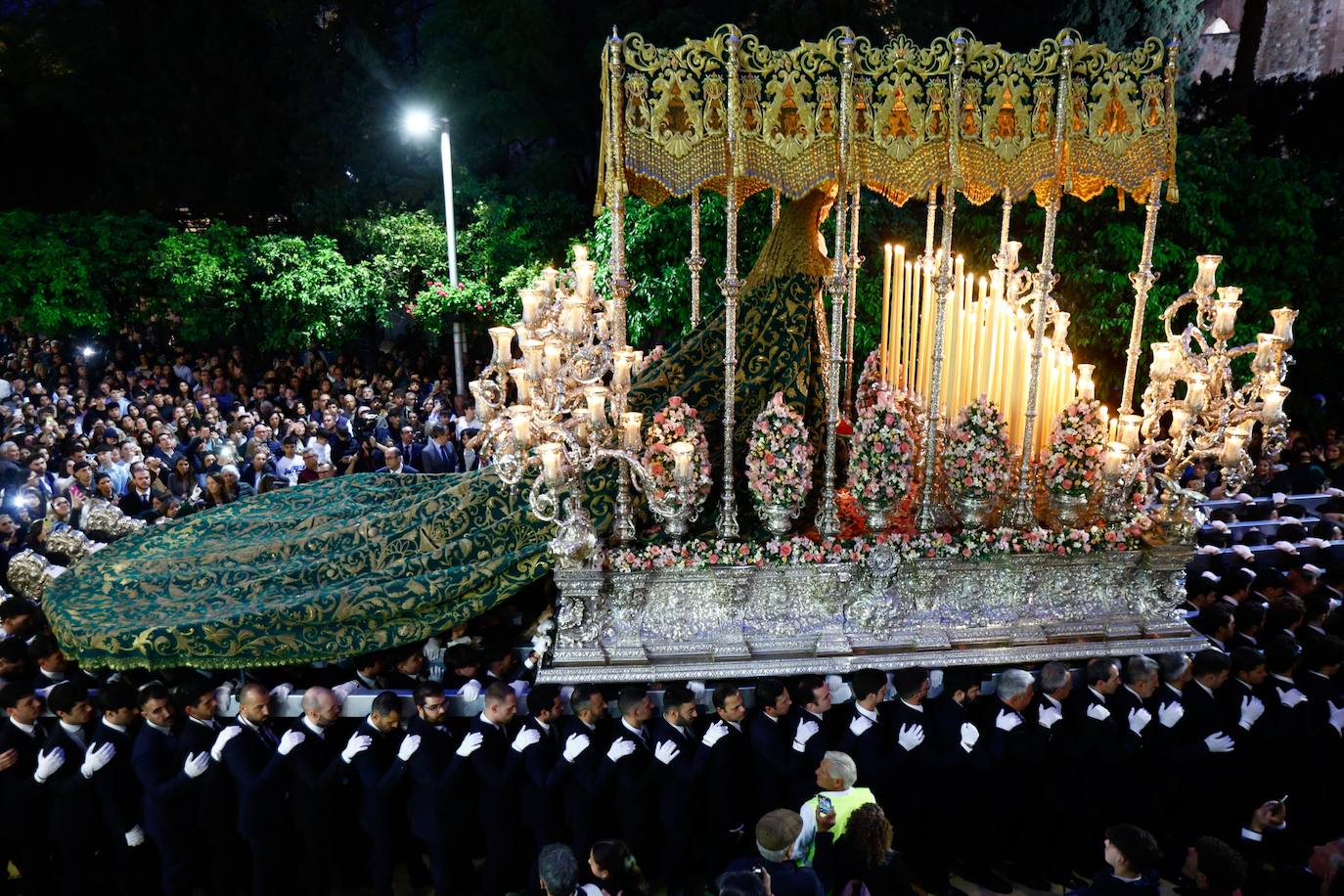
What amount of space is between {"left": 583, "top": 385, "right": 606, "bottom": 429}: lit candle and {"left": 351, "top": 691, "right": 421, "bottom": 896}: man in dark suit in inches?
76.0

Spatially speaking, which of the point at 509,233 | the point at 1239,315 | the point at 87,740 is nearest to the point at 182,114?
the point at 509,233

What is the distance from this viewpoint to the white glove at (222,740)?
527cm

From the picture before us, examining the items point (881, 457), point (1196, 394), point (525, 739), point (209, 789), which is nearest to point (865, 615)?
point (881, 457)

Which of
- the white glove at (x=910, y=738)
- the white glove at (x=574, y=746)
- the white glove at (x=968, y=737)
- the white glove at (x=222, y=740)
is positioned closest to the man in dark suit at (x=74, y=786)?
the white glove at (x=222, y=740)

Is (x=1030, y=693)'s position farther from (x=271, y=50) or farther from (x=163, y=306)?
(x=271, y=50)

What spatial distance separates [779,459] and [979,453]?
4.62 ft

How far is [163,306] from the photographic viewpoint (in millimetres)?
15984

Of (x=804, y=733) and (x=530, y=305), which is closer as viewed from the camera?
(x=804, y=733)

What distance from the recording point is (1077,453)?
668 cm

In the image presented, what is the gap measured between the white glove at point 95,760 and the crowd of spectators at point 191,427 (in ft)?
8.93

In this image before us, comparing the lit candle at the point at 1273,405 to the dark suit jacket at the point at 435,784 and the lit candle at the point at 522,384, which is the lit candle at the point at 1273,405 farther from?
the dark suit jacket at the point at 435,784

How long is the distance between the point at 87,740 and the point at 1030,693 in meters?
5.21

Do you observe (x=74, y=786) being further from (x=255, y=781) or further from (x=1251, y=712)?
(x=1251, y=712)

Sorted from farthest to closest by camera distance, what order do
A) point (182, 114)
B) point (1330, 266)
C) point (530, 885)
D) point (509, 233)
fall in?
point (182, 114) → point (509, 233) → point (1330, 266) → point (530, 885)
